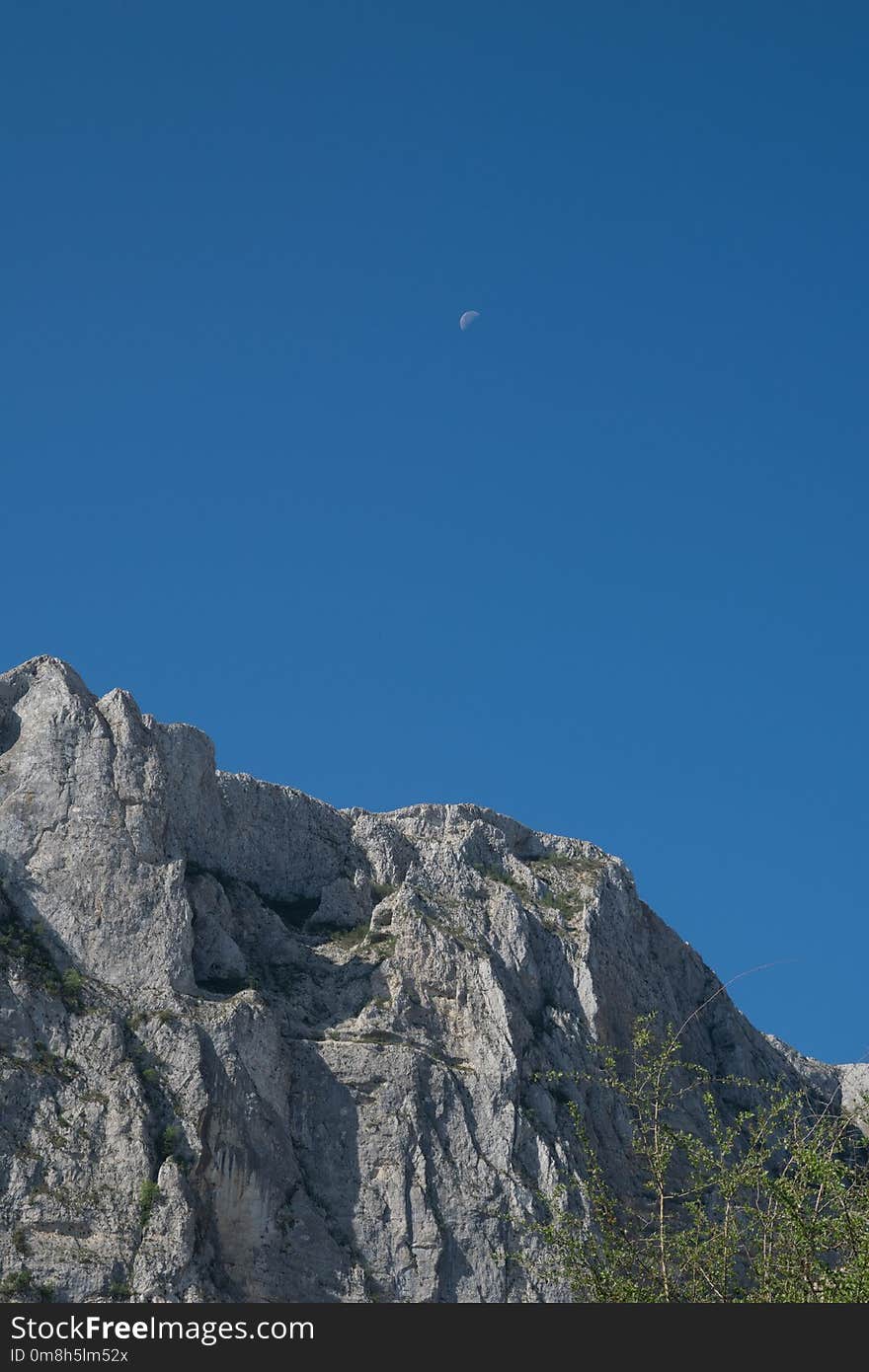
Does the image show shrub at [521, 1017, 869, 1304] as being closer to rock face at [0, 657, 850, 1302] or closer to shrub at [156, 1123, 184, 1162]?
rock face at [0, 657, 850, 1302]

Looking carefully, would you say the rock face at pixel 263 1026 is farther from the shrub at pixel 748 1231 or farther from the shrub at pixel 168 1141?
the shrub at pixel 748 1231

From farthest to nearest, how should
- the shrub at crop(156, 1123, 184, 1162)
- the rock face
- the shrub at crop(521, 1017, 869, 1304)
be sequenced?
the shrub at crop(156, 1123, 184, 1162)
the rock face
the shrub at crop(521, 1017, 869, 1304)

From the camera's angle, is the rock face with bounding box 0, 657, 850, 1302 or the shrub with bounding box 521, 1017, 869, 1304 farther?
the rock face with bounding box 0, 657, 850, 1302

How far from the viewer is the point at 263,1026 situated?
85312 mm

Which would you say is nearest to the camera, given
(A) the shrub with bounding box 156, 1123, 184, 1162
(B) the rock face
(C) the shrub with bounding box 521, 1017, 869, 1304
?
(C) the shrub with bounding box 521, 1017, 869, 1304

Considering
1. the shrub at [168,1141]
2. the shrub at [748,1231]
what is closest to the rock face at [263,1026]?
the shrub at [168,1141]

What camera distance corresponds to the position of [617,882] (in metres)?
110

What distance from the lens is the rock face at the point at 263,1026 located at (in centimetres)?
7762

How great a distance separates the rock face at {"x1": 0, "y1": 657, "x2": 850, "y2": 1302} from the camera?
7762cm

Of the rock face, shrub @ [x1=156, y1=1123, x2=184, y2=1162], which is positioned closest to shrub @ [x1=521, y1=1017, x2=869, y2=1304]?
the rock face

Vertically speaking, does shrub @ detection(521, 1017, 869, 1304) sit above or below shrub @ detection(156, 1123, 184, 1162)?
below

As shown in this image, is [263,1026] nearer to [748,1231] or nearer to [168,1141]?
[168,1141]

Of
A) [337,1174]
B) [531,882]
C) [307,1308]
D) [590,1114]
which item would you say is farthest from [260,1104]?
[307,1308]

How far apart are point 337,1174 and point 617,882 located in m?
30.8
